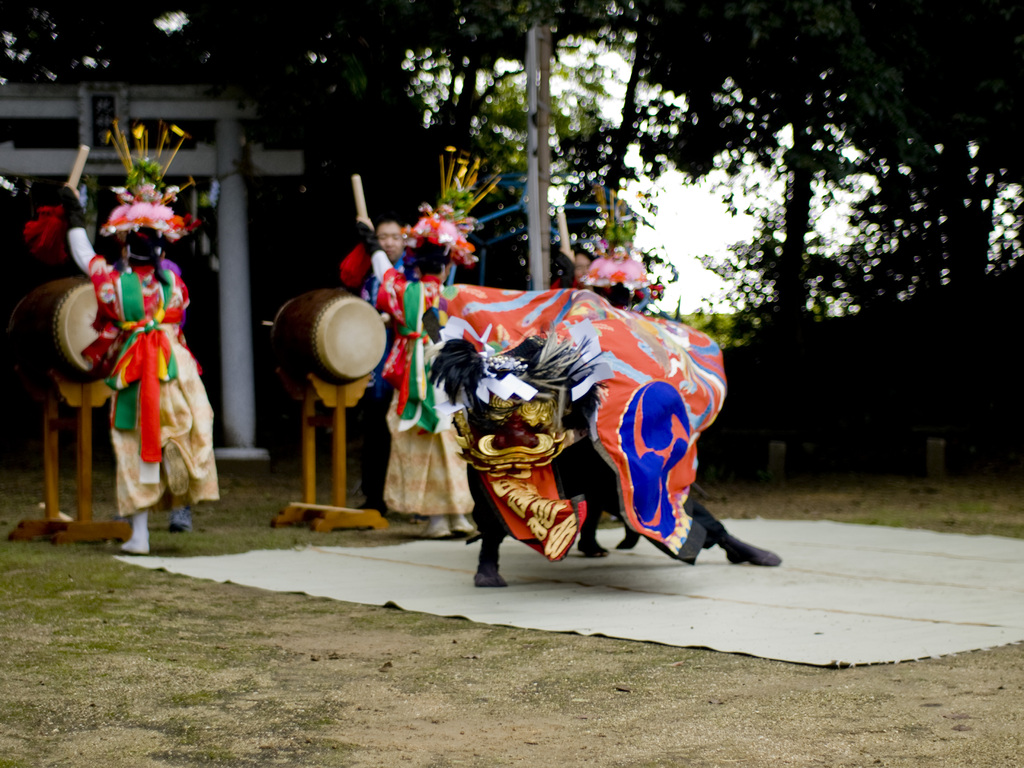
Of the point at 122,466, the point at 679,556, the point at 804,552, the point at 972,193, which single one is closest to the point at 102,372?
the point at 122,466

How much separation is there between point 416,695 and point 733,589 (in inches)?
74.7

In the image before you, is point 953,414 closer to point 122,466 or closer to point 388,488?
point 388,488

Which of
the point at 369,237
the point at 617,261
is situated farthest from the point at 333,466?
the point at 617,261

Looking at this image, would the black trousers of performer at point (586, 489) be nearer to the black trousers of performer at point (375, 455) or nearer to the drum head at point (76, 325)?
the black trousers of performer at point (375, 455)

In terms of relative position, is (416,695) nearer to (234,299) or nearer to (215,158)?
(234,299)

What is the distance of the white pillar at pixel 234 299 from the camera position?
33.2 feet

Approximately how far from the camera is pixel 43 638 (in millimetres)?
3619

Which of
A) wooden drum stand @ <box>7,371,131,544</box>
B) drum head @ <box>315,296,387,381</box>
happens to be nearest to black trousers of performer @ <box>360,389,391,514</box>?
drum head @ <box>315,296,387,381</box>

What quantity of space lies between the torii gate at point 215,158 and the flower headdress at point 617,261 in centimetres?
531

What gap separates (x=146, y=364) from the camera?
5.54 metres

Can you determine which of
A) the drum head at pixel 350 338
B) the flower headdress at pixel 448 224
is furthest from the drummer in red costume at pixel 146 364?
the flower headdress at pixel 448 224

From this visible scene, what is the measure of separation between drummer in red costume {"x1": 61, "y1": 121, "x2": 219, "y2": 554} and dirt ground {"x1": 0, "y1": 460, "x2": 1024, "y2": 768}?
42.1 inches

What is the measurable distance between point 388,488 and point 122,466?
145 cm

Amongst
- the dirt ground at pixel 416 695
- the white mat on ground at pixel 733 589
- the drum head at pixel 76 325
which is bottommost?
the white mat on ground at pixel 733 589
